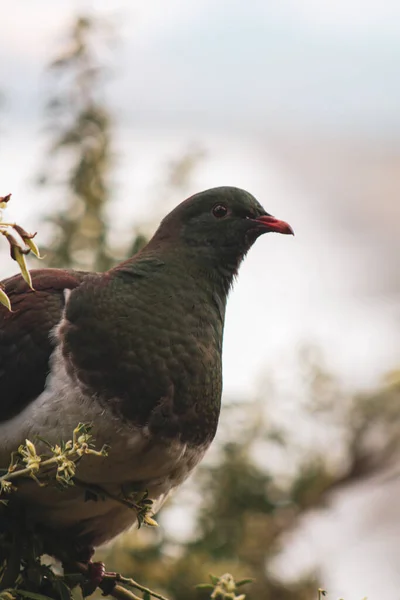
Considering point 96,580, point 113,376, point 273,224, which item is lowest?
point 96,580

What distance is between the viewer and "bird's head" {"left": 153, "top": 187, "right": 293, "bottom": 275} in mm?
2434

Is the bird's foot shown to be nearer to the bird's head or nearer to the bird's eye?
the bird's head

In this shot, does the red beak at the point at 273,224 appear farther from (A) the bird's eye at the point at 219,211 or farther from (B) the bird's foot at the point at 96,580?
(B) the bird's foot at the point at 96,580

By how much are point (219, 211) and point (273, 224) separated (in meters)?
0.13

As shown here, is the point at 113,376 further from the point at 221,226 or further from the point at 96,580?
the point at 221,226

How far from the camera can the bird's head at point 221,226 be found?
2.43 metres

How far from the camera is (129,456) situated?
210cm

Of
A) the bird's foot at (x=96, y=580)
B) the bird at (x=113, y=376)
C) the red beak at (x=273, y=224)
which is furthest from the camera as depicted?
the red beak at (x=273, y=224)

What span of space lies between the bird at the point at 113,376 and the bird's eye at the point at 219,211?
144 mm

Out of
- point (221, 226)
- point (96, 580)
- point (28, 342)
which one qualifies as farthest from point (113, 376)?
point (221, 226)

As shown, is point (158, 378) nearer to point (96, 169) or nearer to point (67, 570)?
point (67, 570)

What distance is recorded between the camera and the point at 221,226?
8.00 feet

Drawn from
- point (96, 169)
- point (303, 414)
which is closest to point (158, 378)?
point (96, 169)

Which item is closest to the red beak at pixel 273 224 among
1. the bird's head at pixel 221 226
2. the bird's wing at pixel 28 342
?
the bird's head at pixel 221 226
